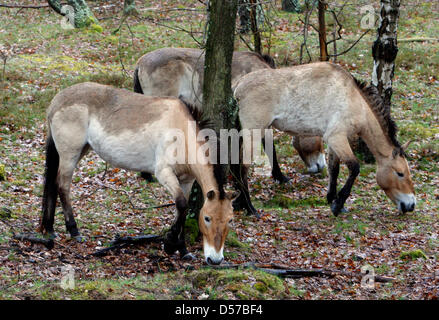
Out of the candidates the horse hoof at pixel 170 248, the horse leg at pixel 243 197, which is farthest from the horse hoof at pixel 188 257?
the horse leg at pixel 243 197

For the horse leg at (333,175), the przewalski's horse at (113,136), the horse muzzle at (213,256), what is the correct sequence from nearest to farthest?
the horse muzzle at (213,256)
the przewalski's horse at (113,136)
the horse leg at (333,175)

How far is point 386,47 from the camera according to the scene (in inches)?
399

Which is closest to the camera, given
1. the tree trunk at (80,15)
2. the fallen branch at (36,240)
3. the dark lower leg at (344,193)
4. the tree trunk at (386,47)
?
the fallen branch at (36,240)

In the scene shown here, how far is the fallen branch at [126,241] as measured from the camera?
657cm

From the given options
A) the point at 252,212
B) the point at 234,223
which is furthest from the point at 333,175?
the point at 234,223

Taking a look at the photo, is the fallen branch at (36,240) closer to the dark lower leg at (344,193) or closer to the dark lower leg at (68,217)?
the dark lower leg at (68,217)

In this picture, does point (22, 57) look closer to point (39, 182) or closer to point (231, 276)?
point (39, 182)

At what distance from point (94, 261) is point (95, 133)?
1.84 m

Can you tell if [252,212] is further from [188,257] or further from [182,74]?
[182,74]

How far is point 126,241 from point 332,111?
169 inches

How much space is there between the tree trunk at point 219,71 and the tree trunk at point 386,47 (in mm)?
4439

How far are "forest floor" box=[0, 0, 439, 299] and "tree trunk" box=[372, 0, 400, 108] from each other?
175cm
